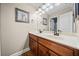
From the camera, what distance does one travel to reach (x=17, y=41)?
4.37ft

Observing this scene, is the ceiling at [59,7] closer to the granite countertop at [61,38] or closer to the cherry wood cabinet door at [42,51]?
the granite countertop at [61,38]

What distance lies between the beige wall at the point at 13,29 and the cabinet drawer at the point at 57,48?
0.24 meters

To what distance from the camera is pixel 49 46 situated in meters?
1.23

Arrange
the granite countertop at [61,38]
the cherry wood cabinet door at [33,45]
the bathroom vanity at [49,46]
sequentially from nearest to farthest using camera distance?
the bathroom vanity at [49,46] → the granite countertop at [61,38] → the cherry wood cabinet door at [33,45]

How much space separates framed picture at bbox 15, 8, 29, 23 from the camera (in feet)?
4.22

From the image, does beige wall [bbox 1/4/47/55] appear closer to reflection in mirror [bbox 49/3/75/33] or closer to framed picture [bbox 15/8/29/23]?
framed picture [bbox 15/8/29/23]

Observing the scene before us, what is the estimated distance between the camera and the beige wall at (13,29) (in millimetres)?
1257

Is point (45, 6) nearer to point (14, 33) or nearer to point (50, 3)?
point (50, 3)

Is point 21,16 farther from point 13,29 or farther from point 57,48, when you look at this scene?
point 57,48

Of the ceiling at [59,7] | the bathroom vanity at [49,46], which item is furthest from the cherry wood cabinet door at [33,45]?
the ceiling at [59,7]

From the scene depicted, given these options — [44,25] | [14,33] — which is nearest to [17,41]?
[14,33]

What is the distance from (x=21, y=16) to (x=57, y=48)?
65cm

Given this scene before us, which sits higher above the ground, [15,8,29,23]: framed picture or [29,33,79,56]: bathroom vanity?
[15,8,29,23]: framed picture

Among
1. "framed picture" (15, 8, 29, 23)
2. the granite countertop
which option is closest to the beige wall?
"framed picture" (15, 8, 29, 23)
